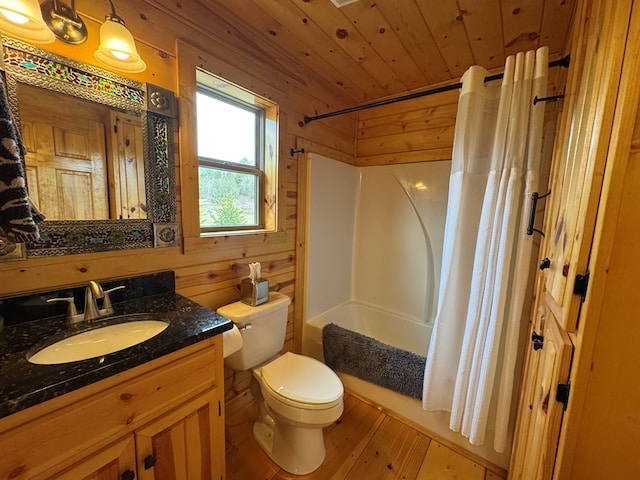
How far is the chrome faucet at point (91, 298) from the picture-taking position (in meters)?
0.97

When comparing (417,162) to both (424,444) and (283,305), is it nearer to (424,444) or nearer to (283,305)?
(283,305)

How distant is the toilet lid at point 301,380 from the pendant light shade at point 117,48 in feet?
4.88

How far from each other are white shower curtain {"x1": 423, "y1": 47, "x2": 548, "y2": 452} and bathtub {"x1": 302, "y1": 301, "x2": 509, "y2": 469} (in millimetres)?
157

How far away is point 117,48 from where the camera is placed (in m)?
0.93

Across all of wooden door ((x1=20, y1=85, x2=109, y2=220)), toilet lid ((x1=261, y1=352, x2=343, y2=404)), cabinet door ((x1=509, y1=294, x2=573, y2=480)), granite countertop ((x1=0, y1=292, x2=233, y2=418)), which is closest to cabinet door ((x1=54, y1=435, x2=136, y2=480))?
granite countertop ((x1=0, y1=292, x2=233, y2=418))

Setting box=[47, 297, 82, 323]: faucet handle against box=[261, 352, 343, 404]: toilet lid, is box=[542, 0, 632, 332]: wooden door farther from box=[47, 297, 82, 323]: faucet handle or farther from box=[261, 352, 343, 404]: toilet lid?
box=[47, 297, 82, 323]: faucet handle

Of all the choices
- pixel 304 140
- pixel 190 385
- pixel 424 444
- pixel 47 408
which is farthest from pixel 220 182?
pixel 424 444

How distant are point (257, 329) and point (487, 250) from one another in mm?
1224

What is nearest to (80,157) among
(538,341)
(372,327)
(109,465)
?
(109,465)

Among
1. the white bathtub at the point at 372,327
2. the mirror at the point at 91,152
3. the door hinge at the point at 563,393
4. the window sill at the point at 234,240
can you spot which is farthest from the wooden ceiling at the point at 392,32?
the white bathtub at the point at 372,327

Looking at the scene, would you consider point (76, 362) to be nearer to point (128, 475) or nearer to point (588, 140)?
point (128, 475)

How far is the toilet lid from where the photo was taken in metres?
1.26

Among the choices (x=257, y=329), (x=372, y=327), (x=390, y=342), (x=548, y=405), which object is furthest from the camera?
(x=372, y=327)

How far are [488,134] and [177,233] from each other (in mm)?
1621
